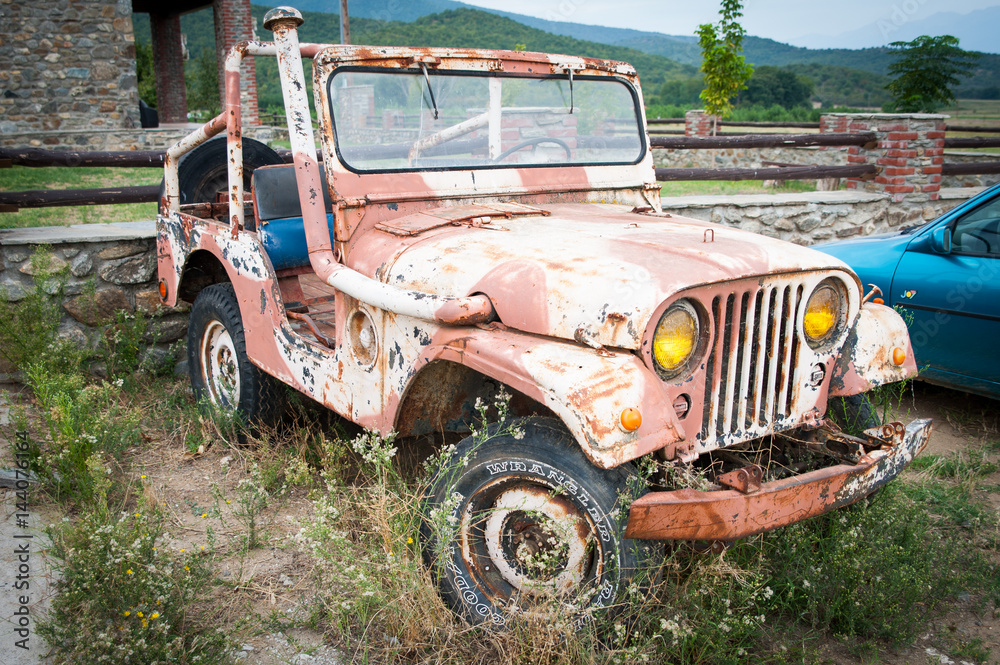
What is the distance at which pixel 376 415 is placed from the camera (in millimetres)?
2693

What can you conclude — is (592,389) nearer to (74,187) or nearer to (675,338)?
(675,338)

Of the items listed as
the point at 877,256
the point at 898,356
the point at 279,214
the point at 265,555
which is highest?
the point at 279,214

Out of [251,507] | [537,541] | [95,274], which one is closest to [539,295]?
[537,541]

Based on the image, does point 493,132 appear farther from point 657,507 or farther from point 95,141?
point 95,141

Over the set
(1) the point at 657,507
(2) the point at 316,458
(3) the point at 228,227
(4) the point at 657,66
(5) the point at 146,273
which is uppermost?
(4) the point at 657,66

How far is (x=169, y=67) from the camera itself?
20359 mm

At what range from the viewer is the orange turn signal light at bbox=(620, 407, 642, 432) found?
1896mm

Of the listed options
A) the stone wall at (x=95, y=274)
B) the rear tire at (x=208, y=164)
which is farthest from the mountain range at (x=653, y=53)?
the rear tire at (x=208, y=164)

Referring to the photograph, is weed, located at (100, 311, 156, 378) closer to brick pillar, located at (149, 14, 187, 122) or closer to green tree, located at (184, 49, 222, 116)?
brick pillar, located at (149, 14, 187, 122)

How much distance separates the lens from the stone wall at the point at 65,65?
1326 cm

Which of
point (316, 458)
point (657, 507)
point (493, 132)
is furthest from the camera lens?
point (316, 458)

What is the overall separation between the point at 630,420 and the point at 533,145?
6.21ft

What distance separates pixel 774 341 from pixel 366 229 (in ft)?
5.34

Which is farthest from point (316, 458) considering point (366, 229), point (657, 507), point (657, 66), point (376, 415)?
point (657, 66)
